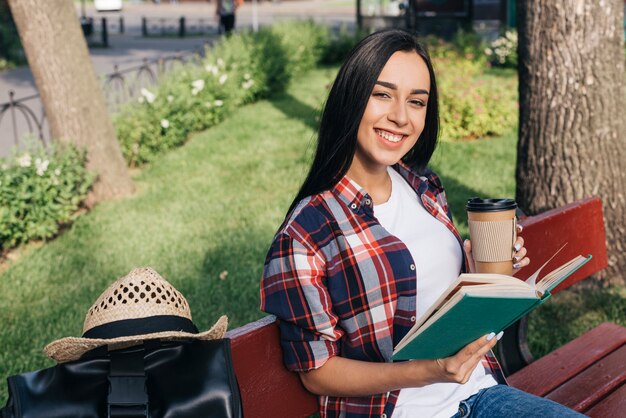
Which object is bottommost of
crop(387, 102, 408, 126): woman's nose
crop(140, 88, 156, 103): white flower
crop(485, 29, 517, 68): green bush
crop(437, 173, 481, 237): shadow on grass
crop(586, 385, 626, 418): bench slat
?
crop(586, 385, 626, 418): bench slat

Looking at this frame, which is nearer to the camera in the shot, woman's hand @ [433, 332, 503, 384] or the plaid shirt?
woman's hand @ [433, 332, 503, 384]

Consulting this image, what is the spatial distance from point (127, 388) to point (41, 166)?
5026mm

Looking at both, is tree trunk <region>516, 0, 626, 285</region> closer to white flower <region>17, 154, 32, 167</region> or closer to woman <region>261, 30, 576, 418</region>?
woman <region>261, 30, 576, 418</region>

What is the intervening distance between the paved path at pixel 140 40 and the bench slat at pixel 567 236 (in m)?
7.37

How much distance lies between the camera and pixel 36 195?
6.15 meters

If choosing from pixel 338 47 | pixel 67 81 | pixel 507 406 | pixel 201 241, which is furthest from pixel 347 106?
pixel 338 47

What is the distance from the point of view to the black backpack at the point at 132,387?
5.32 feet

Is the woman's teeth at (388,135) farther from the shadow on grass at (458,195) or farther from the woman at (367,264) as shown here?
the shadow on grass at (458,195)

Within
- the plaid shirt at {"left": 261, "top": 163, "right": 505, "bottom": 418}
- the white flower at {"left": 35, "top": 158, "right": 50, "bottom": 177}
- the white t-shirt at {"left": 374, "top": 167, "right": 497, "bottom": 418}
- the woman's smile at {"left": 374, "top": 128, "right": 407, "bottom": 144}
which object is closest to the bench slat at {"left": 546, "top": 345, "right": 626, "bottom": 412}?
the white t-shirt at {"left": 374, "top": 167, "right": 497, "bottom": 418}

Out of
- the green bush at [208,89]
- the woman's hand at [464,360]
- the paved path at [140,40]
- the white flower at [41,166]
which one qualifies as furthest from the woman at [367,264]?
the paved path at [140,40]

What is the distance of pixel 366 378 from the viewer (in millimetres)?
2098

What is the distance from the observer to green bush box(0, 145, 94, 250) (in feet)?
19.5

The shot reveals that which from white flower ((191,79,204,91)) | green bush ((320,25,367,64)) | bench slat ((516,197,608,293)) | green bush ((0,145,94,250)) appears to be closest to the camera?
bench slat ((516,197,608,293))

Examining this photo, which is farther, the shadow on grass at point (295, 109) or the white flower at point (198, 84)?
the shadow on grass at point (295, 109)
